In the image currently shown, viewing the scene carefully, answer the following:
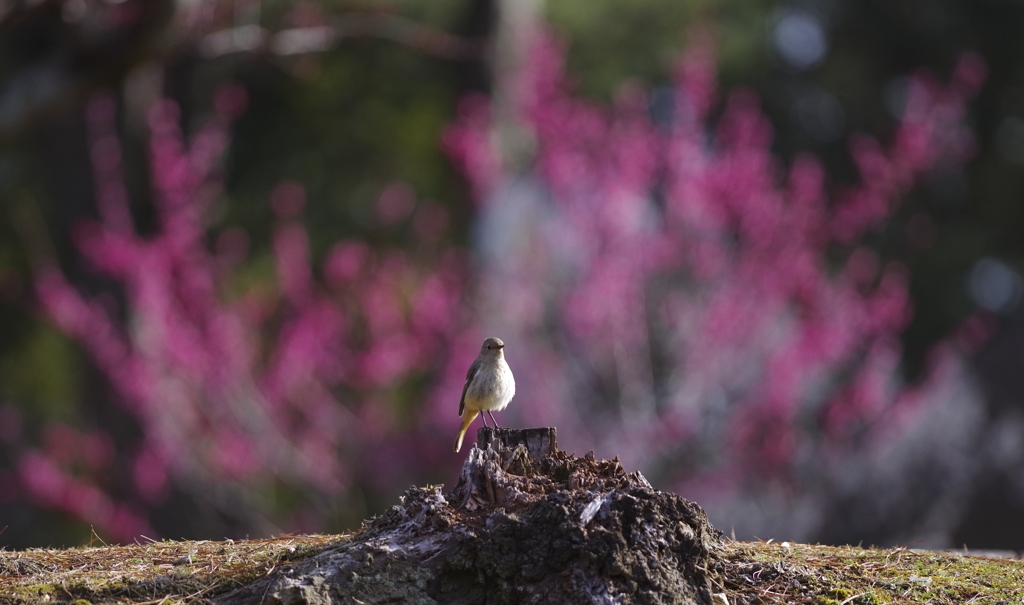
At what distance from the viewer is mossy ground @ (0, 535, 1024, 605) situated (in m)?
2.48

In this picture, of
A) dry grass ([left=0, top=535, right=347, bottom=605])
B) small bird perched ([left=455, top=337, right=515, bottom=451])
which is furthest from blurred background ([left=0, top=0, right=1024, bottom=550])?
dry grass ([left=0, top=535, right=347, bottom=605])

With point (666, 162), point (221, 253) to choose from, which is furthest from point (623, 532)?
point (221, 253)

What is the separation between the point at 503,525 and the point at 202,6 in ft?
11.5

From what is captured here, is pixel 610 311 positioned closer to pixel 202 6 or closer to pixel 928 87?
→ pixel 928 87

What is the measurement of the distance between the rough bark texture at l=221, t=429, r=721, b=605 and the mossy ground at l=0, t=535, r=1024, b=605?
0.12m

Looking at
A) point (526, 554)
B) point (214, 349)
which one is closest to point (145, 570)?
point (526, 554)

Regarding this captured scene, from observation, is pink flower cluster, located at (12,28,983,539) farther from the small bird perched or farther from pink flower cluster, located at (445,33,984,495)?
the small bird perched

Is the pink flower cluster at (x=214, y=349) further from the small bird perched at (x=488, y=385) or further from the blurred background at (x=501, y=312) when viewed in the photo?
the small bird perched at (x=488, y=385)

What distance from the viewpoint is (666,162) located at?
24.3 feet

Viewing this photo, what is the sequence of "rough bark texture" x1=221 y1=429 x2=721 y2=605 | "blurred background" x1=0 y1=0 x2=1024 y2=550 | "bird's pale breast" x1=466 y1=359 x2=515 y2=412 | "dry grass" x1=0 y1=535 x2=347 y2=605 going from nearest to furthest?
"rough bark texture" x1=221 y1=429 x2=721 y2=605 → "dry grass" x1=0 y1=535 x2=347 y2=605 → "bird's pale breast" x1=466 y1=359 x2=515 y2=412 → "blurred background" x1=0 y1=0 x2=1024 y2=550

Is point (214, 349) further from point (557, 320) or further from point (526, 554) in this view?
point (526, 554)

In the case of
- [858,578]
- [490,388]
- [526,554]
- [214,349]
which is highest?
[214,349]

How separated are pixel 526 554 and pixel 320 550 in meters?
0.57

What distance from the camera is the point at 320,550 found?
Result: 267 centimetres
